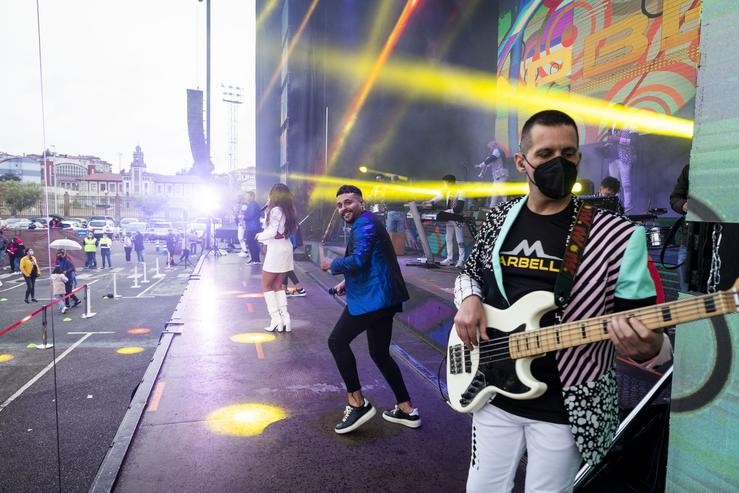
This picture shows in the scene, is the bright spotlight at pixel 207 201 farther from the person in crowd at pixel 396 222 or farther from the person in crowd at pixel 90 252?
the person in crowd at pixel 396 222

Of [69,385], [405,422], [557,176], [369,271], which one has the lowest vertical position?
[69,385]

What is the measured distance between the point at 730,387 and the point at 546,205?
39.8 inches

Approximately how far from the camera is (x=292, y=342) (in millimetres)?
6402

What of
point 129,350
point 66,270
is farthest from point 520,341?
point 66,270

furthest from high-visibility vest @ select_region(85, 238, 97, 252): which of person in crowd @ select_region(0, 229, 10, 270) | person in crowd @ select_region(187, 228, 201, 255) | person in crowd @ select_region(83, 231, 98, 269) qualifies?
person in crowd @ select_region(187, 228, 201, 255)

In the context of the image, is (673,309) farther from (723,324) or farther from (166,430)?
(166,430)

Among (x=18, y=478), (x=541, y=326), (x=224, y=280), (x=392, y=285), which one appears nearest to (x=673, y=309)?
(x=541, y=326)

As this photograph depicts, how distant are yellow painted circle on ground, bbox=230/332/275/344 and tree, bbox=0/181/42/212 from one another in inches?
1700

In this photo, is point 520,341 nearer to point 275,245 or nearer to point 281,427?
point 281,427

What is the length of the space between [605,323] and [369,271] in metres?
2.35

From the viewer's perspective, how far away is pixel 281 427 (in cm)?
386

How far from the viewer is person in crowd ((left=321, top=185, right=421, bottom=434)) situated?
3.65 m

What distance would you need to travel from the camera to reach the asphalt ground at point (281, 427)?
3.10 meters

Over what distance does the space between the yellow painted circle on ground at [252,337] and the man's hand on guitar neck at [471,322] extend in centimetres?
509
